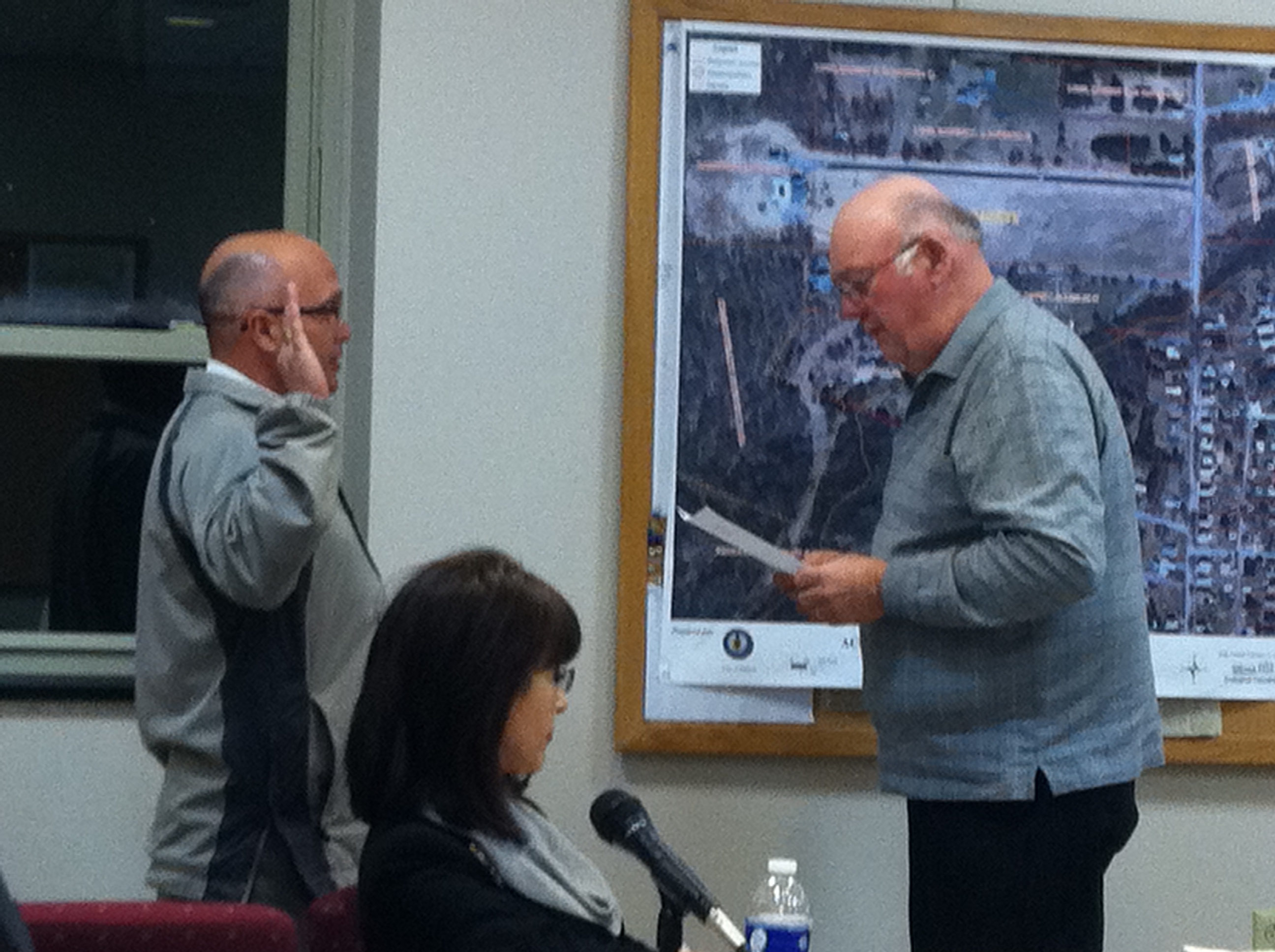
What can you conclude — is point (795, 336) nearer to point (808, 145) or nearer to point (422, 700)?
point (808, 145)

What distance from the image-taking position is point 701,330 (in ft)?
11.1

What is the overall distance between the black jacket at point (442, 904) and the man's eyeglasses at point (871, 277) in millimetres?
1251

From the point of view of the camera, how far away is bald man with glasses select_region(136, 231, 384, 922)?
2.35 metres

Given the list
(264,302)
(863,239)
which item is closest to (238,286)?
(264,302)

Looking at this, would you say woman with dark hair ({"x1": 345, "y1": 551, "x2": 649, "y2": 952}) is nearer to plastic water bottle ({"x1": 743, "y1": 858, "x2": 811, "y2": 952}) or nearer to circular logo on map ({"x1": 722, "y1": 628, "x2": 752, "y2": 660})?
plastic water bottle ({"x1": 743, "y1": 858, "x2": 811, "y2": 952})

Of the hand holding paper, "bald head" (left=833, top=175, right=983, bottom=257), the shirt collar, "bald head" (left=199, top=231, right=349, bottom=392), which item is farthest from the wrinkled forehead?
the shirt collar

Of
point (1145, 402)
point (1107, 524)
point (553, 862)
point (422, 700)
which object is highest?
point (1145, 402)

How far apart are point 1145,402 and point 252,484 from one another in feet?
5.96

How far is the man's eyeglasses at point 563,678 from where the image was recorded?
2020mm

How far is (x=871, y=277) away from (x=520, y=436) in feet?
2.61

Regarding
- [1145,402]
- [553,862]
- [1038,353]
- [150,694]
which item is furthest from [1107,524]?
[150,694]

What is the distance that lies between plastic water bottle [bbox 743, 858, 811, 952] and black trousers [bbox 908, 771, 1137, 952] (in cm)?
23

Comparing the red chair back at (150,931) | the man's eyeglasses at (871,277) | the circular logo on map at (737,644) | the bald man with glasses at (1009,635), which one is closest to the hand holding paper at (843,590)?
the bald man with glasses at (1009,635)

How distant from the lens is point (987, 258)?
344cm
